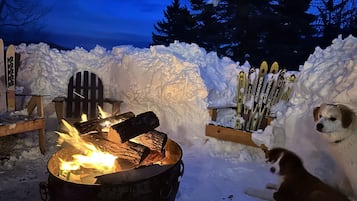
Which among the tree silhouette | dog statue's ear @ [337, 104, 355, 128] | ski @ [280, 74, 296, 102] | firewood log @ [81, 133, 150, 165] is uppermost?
the tree silhouette

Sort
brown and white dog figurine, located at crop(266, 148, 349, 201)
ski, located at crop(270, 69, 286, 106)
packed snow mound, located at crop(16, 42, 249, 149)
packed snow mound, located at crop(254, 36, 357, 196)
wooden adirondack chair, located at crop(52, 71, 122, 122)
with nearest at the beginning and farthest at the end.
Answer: brown and white dog figurine, located at crop(266, 148, 349, 201) → packed snow mound, located at crop(254, 36, 357, 196) → ski, located at crop(270, 69, 286, 106) → packed snow mound, located at crop(16, 42, 249, 149) → wooden adirondack chair, located at crop(52, 71, 122, 122)

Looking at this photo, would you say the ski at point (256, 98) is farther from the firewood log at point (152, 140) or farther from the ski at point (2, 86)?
the ski at point (2, 86)

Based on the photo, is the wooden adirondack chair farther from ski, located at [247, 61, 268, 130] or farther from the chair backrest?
ski, located at [247, 61, 268, 130]

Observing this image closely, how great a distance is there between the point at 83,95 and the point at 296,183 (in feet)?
12.0

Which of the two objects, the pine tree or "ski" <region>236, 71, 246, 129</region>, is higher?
the pine tree

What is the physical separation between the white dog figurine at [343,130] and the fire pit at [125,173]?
1.33m

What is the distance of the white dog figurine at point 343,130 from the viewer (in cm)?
285

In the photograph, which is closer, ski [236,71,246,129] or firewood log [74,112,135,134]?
firewood log [74,112,135,134]

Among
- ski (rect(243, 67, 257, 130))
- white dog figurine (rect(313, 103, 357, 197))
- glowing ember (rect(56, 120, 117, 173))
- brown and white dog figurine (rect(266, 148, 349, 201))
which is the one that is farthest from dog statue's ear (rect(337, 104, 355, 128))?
glowing ember (rect(56, 120, 117, 173))

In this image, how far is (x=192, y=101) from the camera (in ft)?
16.2

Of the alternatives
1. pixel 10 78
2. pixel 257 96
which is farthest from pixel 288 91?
pixel 10 78

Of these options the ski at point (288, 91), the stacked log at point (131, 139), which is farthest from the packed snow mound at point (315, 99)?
the stacked log at point (131, 139)

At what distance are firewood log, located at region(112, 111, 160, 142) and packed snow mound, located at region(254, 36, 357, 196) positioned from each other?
5.58 ft

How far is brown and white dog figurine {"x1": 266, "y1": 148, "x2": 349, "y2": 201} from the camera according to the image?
279 centimetres
